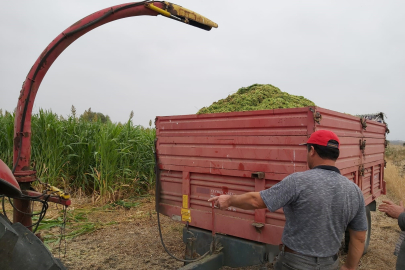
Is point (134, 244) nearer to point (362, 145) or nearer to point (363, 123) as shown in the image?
point (362, 145)

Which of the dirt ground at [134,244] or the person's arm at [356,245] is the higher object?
the person's arm at [356,245]

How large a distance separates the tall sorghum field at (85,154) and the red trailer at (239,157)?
10.9ft

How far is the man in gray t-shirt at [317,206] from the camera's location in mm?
2057

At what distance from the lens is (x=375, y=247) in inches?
199

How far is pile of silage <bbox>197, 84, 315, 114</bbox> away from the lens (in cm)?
391

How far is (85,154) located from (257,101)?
470cm

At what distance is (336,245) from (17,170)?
2.94m

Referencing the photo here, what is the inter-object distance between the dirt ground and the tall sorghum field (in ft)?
2.17

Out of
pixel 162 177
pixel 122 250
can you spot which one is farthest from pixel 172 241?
pixel 162 177

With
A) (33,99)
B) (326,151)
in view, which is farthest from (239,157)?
(33,99)

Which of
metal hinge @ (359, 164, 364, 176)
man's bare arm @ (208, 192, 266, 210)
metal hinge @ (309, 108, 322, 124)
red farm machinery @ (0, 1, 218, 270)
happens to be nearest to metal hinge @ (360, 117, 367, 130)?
metal hinge @ (359, 164, 364, 176)

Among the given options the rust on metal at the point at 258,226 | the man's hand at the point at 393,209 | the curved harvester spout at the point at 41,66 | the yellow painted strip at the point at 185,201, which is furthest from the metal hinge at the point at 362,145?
the curved harvester spout at the point at 41,66

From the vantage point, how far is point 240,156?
3047mm

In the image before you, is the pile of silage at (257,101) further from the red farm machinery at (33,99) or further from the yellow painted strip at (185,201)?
the yellow painted strip at (185,201)
